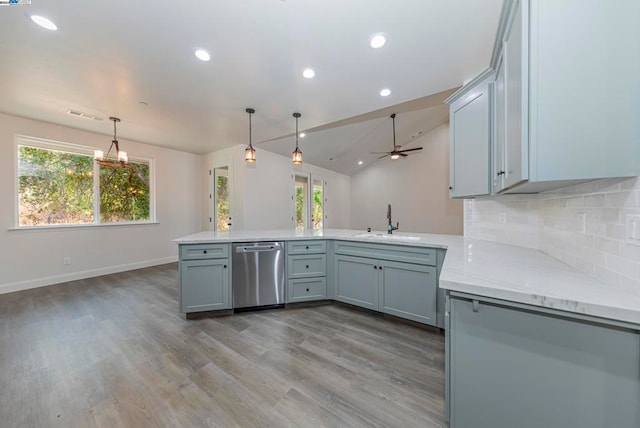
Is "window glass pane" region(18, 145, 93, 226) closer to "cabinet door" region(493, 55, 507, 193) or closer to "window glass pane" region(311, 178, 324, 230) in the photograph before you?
"window glass pane" region(311, 178, 324, 230)

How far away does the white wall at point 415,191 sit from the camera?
20.6 ft

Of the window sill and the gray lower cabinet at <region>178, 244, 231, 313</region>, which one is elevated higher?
the window sill

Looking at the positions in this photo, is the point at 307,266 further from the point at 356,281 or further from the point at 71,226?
the point at 71,226

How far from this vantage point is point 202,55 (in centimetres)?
209

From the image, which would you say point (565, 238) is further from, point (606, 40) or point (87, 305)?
point (87, 305)

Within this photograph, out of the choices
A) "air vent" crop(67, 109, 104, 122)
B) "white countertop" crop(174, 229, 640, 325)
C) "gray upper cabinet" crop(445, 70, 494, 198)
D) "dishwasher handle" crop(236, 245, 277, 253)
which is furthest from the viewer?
"air vent" crop(67, 109, 104, 122)

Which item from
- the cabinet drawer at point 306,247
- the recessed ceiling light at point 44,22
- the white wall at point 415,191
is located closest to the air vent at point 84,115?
the recessed ceiling light at point 44,22

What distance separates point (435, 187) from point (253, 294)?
231 inches

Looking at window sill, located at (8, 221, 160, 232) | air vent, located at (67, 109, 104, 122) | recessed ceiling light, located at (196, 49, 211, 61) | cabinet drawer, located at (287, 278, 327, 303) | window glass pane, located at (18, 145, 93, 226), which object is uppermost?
air vent, located at (67, 109, 104, 122)

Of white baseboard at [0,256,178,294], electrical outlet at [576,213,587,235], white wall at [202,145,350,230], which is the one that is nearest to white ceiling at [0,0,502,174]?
white wall at [202,145,350,230]

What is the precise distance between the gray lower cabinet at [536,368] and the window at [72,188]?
585 cm

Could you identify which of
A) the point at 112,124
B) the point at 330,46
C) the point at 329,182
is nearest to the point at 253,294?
the point at 330,46

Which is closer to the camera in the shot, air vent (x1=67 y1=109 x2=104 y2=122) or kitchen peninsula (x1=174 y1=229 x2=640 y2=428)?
kitchen peninsula (x1=174 y1=229 x2=640 y2=428)

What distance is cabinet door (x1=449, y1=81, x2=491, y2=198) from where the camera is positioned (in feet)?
5.84
